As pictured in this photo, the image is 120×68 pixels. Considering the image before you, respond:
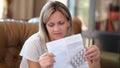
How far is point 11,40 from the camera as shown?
1659 millimetres

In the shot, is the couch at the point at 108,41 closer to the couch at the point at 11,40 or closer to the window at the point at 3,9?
the window at the point at 3,9

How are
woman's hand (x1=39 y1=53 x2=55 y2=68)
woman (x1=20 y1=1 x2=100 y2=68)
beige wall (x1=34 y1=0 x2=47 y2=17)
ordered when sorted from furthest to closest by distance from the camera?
1. beige wall (x1=34 y1=0 x2=47 y2=17)
2. woman (x1=20 y1=1 x2=100 y2=68)
3. woman's hand (x1=39 y1=53 x2=55 y2=68)

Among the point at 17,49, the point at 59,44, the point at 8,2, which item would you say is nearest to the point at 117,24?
the point at 8,2

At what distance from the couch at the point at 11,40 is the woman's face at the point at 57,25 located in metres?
0.40

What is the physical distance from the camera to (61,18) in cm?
134

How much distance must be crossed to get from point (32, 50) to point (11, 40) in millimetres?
348

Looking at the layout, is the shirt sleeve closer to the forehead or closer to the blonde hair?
the blonde hair

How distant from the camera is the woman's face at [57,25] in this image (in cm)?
133

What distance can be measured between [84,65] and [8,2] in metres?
2.41

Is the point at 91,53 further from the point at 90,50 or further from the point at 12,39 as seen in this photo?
the point at 12,39

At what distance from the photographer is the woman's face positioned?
4.36 feet

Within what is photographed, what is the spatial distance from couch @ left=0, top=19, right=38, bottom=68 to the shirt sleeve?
300 millimetres

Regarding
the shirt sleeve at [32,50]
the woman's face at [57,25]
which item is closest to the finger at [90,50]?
the woman's face at [57,25]

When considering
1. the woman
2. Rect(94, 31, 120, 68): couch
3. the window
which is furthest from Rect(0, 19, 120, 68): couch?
Rect(94, 31, 120, 68): couch
